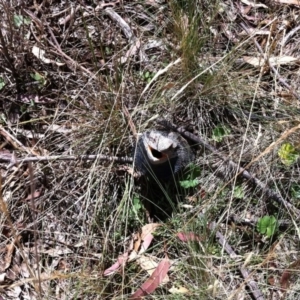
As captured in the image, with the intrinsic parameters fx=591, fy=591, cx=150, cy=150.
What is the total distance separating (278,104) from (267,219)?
43 cm

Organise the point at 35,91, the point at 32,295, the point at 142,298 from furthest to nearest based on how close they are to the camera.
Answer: the point at 35,91
the point at 32,295
the point at 142,298

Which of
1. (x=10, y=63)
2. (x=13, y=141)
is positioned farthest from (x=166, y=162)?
(x=10, y=63)

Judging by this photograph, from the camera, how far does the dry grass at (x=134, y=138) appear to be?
1889 mm

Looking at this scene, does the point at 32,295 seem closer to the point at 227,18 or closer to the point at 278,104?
the point at 278,104

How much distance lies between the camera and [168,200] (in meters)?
1.93

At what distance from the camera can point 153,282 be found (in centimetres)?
184

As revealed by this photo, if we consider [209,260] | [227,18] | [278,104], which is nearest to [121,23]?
[227,18]

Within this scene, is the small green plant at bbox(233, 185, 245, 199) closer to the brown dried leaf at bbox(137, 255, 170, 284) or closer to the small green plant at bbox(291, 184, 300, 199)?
the small green plant at bbox(291, 184, 300, 199)

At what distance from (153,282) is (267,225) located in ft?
1.37

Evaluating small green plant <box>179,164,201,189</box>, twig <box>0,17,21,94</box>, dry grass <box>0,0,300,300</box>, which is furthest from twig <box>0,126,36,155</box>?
small green plant <box>179,164,201,189</box>

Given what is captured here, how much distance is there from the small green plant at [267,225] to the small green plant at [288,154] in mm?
189

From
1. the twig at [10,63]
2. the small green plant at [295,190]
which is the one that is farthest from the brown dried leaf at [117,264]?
the twig at [10,63]

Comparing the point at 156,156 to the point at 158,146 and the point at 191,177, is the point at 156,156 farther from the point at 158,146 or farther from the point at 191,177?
the point at 191,177

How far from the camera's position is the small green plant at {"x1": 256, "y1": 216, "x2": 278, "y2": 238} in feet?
6.29
